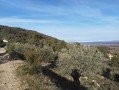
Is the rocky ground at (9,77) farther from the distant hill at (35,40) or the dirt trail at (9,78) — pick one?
the distant hill at (35,40)

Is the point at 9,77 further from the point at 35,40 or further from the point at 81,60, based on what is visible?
the point at 35,40

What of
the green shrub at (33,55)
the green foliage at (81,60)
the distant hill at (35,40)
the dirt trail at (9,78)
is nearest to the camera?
the dirt trail at (9,78)

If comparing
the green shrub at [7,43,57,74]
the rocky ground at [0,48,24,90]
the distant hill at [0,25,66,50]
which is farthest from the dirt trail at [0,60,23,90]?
the distant hill at [0,25,66,50]

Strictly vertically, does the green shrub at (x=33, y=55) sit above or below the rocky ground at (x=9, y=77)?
above

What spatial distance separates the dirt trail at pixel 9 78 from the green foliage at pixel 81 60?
702 cm

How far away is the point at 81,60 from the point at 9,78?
11206 mm

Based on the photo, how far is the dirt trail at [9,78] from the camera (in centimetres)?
2595

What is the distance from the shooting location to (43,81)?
29.2m

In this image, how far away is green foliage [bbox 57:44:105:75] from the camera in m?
35.6

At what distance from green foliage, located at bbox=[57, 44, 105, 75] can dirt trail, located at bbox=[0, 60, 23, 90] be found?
702 centimetres

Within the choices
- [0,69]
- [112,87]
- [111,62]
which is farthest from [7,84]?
[111,62]

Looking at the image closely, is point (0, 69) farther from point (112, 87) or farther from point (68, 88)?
point (112, 87)

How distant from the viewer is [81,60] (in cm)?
3553

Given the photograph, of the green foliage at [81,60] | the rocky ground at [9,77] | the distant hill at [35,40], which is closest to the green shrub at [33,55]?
the rocky ground at [9,77]
